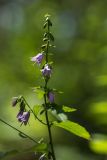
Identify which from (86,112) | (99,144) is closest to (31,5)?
(86,112)

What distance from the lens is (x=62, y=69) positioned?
31.0ft

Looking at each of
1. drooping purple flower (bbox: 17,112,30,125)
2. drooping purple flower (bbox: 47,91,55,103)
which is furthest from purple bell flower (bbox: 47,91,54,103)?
drooping purple flower (bbox: 17,112,30,125)

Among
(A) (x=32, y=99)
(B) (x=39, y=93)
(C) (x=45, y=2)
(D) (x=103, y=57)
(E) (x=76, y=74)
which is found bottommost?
(B) (x=39, y=93)

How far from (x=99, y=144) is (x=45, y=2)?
27.5 ft

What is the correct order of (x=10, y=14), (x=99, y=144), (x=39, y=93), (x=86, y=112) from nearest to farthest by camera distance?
1. (x=39, y=93)
2. (x=99, y=144)
3. (x=86, y=112)
4. (x=10, y=14)

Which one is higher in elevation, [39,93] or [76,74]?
[76,74]

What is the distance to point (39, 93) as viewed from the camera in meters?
2.33

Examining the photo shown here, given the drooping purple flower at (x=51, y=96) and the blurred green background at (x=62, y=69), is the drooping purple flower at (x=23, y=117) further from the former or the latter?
the blurred green background at (x=62, y=69)

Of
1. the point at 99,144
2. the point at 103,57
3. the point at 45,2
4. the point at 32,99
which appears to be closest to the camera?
the point at 99,144

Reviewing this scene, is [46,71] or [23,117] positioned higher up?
[46,71]

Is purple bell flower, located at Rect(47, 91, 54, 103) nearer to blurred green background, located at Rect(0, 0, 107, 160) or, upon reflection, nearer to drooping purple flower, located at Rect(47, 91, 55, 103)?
drooping purple flower, located at Rect(47, 91, 55, 103)

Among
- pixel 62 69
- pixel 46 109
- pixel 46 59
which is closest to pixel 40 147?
pixel 46 109

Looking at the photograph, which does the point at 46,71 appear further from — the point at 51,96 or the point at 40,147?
the point at 40,147

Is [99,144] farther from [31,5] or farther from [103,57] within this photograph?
[31,5]
